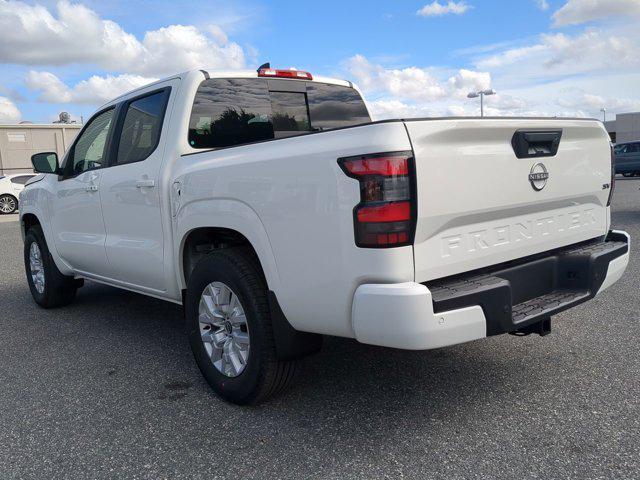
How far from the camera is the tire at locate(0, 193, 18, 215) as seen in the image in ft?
61.8

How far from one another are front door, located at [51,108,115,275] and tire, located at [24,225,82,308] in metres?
0.41

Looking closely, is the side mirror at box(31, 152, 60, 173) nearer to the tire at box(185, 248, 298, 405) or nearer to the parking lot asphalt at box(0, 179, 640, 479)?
the parking lot asphalt at box(0, 179, 640, 479)

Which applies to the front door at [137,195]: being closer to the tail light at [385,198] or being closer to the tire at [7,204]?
the tail light at [385,198]

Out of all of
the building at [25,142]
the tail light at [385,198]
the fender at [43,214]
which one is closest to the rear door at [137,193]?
the fender at [43,214]

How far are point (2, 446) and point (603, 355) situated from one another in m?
3.60

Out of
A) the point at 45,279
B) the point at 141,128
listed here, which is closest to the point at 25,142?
the point at 45,279

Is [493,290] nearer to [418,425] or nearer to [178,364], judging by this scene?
[418,425]

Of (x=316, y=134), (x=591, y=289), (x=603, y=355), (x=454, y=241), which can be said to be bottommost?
(x=603, y=355)

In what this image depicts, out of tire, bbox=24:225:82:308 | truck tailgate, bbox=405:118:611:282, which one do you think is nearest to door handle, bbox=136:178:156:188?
truck tailgate, bbox=405:118:611:282

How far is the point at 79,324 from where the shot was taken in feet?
17.3

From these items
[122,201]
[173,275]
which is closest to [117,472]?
[173,275]

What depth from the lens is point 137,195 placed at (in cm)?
400

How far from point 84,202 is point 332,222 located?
2.95 m

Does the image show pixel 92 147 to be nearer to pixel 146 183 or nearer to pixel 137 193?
pixel 137 193
